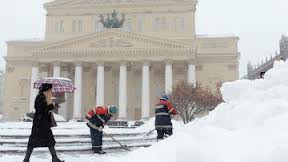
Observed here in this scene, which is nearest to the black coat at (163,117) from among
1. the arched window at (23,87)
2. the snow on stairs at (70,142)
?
the snow on stairs at (70,142)

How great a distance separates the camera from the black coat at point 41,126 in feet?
24.3

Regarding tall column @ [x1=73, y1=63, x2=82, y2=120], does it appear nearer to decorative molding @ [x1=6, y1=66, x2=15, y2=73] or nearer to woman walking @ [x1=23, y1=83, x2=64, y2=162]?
decorative molding @ [x1=6, y1=66, x2=15, y2=73]

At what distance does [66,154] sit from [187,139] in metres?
5.76

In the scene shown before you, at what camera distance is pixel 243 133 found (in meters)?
5.62

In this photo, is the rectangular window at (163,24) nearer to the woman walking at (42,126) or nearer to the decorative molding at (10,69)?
the decorative molding at (10,69)

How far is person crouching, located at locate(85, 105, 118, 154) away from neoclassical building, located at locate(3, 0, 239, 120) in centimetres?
3122

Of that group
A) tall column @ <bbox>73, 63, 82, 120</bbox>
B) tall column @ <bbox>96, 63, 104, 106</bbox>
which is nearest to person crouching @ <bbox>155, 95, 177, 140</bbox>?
tall column @ <bbox>96, 63, 104, 106</bbox>

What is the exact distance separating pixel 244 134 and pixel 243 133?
0.23 feet

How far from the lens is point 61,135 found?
485 inches

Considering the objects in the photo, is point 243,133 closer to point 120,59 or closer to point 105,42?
point 120,59

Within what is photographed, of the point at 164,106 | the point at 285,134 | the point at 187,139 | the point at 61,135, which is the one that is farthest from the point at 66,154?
the point at 285,134

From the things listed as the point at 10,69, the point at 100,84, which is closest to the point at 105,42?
the point at 100,84

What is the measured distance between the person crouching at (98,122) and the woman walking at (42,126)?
2998 mm

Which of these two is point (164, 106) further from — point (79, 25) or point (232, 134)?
point (79, 25)
